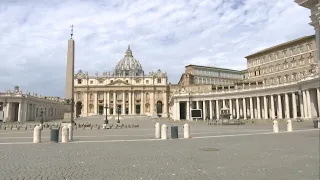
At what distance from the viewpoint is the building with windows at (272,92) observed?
5203 centimetres

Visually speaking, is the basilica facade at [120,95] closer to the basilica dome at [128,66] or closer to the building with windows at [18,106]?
the basilica dome at [128,66]

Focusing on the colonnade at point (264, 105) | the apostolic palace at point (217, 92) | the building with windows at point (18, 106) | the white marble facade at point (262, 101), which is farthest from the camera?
the building with windows at point (18, 106)

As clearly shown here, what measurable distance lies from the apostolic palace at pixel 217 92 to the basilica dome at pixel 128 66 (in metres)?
17.6

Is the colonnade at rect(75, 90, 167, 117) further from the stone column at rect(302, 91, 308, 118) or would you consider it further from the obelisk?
the obelisk

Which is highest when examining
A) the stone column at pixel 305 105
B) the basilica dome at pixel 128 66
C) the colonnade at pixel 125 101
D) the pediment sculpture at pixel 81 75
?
the basilica dome at pixel 128 66

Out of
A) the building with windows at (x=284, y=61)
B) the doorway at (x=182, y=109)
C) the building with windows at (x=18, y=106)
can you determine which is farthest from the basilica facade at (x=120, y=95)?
the building with windows at (x=284, y=61)

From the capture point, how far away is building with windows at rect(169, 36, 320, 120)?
171 feet

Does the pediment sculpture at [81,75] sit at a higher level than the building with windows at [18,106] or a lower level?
higher

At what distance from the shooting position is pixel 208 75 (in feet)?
392

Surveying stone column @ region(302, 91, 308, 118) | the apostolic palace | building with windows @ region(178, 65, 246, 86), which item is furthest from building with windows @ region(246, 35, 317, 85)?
building with windows @ region(178, 65, 246, 86)

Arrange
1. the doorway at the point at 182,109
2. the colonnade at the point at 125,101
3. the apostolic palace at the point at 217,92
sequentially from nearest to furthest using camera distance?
the apostolic palace at the point at 217,92 < the doorway at the point at 182,109 < the colonnade at the point at 125,101

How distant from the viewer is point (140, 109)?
138 metres

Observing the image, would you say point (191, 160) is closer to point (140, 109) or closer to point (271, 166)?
point (271, 166)

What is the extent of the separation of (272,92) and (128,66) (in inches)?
4608
